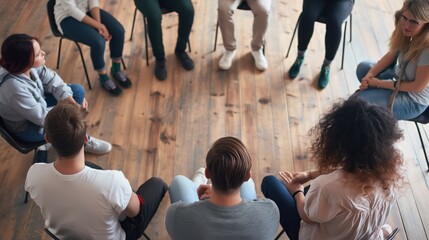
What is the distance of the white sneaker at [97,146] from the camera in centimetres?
219

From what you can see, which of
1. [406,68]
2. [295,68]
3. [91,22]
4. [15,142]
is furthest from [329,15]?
[15,142]

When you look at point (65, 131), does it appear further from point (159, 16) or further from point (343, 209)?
point (159, 16)

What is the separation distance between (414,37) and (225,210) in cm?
138

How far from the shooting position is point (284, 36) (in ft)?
10.0

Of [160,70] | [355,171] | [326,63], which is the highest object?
[355,171]

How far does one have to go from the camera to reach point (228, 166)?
1146mm

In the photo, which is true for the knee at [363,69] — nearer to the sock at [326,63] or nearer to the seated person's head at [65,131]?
the sock at [326,63]

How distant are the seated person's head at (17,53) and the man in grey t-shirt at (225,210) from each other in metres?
→ 1.09

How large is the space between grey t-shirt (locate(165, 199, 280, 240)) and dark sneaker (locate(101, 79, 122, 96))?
1523mm

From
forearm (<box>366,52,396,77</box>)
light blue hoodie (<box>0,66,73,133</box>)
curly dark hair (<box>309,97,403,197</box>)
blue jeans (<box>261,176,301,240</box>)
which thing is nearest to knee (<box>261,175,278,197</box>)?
blue jeans (<box>261,176,301,240</box>)

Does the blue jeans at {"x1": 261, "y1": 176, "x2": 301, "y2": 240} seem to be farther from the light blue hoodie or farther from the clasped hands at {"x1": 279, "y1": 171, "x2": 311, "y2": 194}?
the light blue hoodie

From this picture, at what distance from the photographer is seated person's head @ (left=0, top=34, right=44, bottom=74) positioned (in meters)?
1.71

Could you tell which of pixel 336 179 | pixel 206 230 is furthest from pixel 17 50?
pixel 336 179

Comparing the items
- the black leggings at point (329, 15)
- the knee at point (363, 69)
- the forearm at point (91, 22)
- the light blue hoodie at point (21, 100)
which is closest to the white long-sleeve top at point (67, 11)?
the forearm at point (91, 22)
